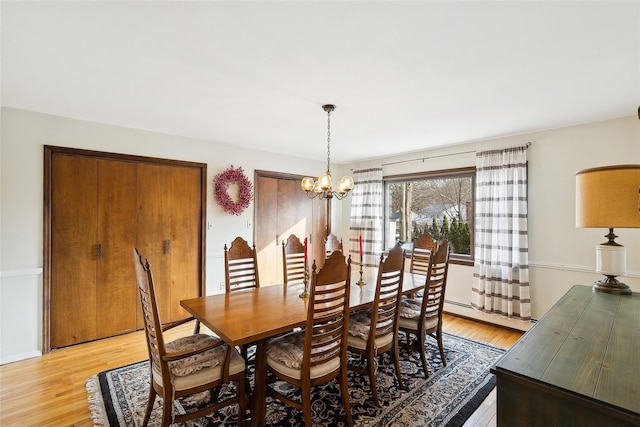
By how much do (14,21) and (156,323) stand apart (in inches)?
71.9

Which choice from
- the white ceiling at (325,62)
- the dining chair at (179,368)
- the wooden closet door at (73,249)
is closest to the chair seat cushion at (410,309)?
the dining chair at (179,368)

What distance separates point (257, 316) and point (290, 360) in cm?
36

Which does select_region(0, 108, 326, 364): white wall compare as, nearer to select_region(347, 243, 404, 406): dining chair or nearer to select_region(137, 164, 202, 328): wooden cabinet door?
select_region(137, 164, 202, 328): wooden cabinet door

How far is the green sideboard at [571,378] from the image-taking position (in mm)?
836

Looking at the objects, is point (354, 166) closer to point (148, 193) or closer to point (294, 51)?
point (148, 193)

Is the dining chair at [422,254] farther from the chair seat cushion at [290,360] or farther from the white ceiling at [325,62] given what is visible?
the chair seat cushion at [290,360]

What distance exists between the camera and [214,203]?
4.17 m

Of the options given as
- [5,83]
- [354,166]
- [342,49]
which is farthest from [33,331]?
[354,166]

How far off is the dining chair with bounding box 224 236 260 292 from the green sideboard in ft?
7.80

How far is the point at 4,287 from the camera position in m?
2.87

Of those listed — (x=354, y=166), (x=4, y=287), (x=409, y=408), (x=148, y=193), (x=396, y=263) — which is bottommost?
(x=409, y=408)

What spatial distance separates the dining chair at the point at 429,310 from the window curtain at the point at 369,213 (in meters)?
2.29

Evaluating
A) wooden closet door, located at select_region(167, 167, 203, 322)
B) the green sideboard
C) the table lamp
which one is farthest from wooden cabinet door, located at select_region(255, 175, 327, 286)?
the green sideboard

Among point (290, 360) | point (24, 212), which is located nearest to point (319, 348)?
point (290, 360)
